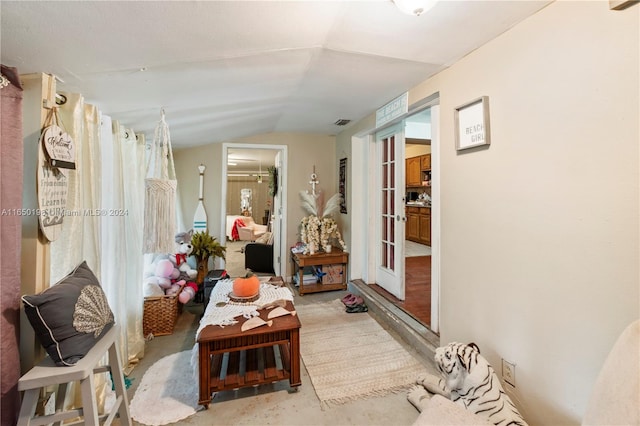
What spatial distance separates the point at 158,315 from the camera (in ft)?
7.88

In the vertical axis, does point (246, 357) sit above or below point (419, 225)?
below

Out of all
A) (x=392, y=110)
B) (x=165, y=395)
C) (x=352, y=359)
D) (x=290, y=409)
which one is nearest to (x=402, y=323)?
(x=352, y=359)

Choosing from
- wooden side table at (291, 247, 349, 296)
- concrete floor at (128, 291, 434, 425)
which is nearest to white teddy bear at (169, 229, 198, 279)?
concrete floor at (128, 291, 434, 425)

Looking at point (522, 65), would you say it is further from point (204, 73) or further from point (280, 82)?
point (204, 73)

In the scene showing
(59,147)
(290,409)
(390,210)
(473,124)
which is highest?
(473,124)

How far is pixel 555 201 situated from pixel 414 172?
5.53 m

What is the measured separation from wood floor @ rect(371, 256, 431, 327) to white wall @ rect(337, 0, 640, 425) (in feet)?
2.70

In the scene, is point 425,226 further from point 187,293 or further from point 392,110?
point 187,293

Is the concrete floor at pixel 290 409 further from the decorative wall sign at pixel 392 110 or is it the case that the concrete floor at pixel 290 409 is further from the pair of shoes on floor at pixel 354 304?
the decorative wall sign at pixel 392 110

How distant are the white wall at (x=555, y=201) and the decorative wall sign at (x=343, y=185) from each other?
6.71 ft

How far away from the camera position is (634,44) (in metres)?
0.96

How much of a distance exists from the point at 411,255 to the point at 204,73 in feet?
15.4

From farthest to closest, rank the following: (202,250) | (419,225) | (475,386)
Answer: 1. (419,225)
2. (202,250)
3. (475,386)

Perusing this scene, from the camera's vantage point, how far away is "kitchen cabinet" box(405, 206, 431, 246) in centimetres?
586
